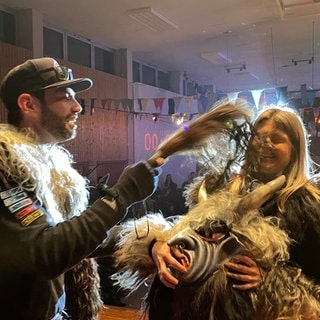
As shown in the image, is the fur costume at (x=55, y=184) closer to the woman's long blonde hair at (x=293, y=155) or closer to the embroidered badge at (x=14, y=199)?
the embroidered badge at (x=14, y=199)

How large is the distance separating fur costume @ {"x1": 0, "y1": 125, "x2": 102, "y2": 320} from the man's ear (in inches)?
2.9

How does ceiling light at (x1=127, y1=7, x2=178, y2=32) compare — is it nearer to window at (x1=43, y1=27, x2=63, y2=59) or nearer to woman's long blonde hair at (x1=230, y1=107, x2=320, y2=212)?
window at (x1=43, y1=27, x2=63, y2=59)

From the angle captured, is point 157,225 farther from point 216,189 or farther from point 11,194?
point 11,194


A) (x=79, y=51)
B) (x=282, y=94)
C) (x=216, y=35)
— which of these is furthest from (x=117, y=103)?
(x=282, y=94)

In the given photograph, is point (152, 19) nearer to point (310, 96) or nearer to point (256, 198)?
point (310, 96)

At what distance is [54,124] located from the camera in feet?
4.62

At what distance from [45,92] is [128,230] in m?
0.54

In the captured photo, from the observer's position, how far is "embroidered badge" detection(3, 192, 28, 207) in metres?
1.06

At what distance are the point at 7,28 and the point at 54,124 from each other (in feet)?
10.6

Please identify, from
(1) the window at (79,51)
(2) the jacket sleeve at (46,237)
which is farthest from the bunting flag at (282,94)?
(2) the jacket sleeve at (46,237)

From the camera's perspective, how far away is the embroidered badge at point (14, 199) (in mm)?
1063

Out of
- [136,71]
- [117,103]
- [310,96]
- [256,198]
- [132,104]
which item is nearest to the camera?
[256,198]

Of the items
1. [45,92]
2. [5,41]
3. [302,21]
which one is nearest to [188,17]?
[302,21]

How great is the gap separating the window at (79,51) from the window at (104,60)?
150 mm
